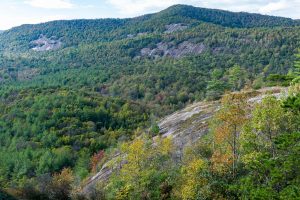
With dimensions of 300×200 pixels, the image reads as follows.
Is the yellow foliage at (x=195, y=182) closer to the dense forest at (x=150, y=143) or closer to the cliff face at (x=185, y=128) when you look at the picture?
the dense forest at (x=150, y=143)

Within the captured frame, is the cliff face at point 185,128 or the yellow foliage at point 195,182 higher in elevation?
the yellow foliage at point 195,182

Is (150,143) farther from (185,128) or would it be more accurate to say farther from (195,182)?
(185,128)

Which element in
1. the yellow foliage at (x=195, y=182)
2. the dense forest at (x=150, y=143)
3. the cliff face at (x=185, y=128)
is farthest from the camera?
the cliff face at (x=185, y=128)

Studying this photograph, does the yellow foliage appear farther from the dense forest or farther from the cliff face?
the cliff face

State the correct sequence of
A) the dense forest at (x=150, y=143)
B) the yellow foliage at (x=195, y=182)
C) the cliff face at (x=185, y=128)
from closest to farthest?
the dense forest at (x=150, y=143), the yellow foliage at (x=195, y=182), the cliff face at (x=185, y=128)

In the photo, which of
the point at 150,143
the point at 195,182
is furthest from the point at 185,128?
the point at 195,182

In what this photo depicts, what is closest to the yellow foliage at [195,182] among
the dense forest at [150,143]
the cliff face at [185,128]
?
the dense forest at [150,143]

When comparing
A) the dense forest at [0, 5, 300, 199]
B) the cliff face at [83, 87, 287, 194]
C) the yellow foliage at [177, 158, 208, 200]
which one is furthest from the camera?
the cliff face at [83, 87, 287, 194]

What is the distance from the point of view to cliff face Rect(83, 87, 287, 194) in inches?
2739

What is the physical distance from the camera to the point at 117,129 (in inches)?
5822

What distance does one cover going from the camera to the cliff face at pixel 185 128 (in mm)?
69562

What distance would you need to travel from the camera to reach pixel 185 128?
79.5 metres

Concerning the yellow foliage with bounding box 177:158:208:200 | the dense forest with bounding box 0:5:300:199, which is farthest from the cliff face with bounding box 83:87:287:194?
the yellow foliage with bounding box 177:158:208:200

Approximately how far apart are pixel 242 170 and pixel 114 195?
19.0 metres
